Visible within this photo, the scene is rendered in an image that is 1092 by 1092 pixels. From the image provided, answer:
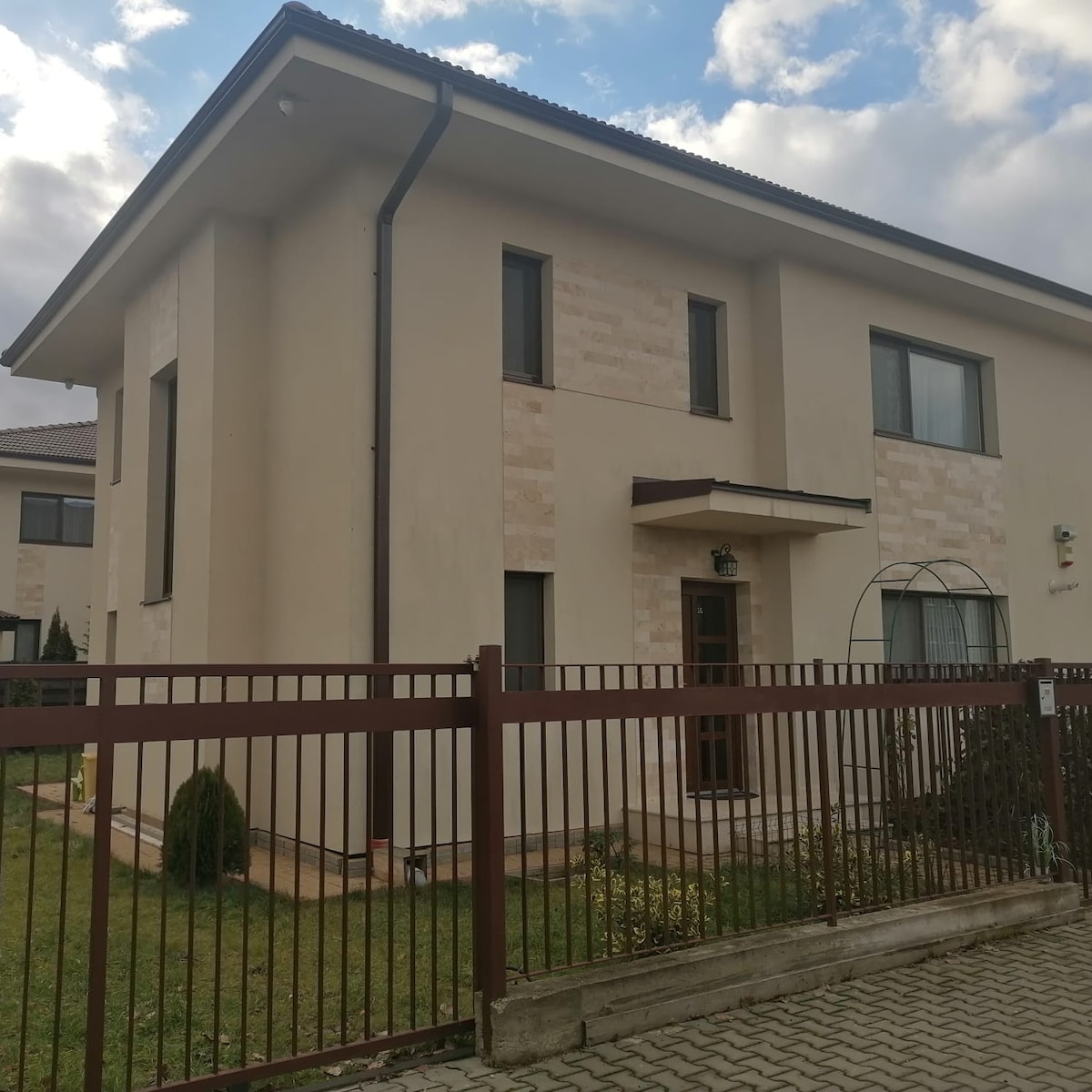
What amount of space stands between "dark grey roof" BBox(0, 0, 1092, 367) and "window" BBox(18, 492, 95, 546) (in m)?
11.8

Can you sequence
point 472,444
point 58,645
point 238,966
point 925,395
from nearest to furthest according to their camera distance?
1. point 238,966
2. point 472,444
3. point 925,395
4. point 58,645

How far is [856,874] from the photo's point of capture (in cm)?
622

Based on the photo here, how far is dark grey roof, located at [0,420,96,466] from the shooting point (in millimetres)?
22812

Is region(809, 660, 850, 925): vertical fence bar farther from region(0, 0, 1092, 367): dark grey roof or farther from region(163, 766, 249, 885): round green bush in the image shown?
region(0, 0, 1092, 367): dark grey roof

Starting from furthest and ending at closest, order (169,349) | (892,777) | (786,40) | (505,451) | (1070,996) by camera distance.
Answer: (786,40) < (169,349) < (505,451) < (892,777) < (1070,996)

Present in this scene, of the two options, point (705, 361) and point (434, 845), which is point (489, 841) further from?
point (705, 361)

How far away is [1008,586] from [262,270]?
32.7 feet

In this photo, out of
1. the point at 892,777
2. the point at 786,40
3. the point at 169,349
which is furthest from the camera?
the point at 786,40

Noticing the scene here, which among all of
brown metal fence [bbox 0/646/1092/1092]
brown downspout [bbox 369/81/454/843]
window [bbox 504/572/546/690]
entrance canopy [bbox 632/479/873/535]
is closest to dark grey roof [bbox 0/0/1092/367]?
brown downspout [bbox 369/81/454/843]

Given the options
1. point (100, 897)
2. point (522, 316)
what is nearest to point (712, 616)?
point (522, 316)

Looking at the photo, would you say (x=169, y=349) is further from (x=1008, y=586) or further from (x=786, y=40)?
(x=1008, y=586)

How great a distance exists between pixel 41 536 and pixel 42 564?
0.68 m

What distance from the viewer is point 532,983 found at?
15.1ft

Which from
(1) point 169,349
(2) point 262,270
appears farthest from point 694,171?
(1) point 169,349
